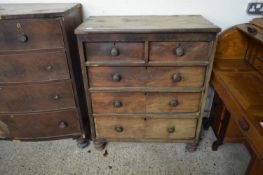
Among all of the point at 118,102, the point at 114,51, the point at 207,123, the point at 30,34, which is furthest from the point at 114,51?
the point at 207,123

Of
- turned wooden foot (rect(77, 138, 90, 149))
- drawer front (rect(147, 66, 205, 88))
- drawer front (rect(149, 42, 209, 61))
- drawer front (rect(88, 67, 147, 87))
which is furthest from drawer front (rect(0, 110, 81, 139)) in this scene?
drawer front (rect(149, 42, 209, 61))

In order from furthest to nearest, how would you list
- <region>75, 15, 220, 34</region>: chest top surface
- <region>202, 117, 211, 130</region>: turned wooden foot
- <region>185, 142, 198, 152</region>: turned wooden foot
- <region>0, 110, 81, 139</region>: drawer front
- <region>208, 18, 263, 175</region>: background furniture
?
<region>202, 117, 211, 130</region>: turned wooden foot
<region>185, 142, 198, 152</region>: turned wooden foot
<region>0, 110, 81, 139</region>: drawer front
<region>75, 15, 220, 34</region>: chest top surface
<region>208, 18, 263, 175</region>: background furniture

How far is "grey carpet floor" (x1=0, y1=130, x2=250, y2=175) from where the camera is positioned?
152 centimetres

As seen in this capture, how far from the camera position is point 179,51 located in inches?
47.4

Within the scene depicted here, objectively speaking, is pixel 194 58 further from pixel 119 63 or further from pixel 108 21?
pixel 108 21

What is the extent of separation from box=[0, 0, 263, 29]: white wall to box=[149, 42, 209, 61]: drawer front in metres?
0.47

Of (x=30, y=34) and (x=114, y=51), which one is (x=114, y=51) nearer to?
(x=114, y=51)

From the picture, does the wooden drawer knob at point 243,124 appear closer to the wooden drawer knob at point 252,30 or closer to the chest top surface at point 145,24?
the chest top surface at point 145,24

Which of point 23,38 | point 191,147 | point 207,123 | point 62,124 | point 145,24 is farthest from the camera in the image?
point 207,123

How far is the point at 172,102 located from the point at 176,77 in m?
0.20

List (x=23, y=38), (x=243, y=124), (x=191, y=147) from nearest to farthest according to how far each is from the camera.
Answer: (x=243, y=124) → (x=23, y=38) → (x=191, y=147)

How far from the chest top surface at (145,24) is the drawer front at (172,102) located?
1.46 feet

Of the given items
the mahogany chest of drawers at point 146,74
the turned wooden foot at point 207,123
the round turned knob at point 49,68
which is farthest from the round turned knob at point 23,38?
the turned wooden foot at point 207,123

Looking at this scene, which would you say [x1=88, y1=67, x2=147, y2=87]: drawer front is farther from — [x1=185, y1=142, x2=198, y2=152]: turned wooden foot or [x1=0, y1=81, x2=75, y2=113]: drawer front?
[x1=185, y1=142, x2=198, y2=152]: turned wooden foot
